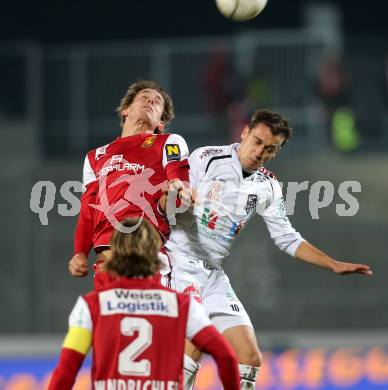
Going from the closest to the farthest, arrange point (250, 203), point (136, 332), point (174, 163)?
point (136, 332)
point (174, 163)
point (250, 203)

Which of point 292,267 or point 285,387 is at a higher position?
point 292,267

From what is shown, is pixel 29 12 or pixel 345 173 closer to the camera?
pixel 345 173

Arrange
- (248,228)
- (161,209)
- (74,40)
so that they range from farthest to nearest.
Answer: (74,40) → (248,228) → (161,209)

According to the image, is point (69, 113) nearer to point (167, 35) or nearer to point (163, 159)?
point (167, 35)

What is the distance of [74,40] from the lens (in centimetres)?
2377

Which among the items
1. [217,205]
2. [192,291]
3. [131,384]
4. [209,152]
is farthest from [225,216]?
[131,384]

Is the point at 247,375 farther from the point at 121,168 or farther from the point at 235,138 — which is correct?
the point at 235,138

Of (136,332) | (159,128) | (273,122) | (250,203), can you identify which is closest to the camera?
(136,332)

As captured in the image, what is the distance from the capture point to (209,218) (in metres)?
7.87

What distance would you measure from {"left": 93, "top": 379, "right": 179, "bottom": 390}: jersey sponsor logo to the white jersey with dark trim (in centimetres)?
227

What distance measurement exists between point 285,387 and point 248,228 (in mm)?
4511

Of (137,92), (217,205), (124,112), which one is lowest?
(217,205)

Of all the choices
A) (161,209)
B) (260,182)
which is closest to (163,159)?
(161,209)

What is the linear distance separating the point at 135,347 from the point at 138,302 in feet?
0.71
